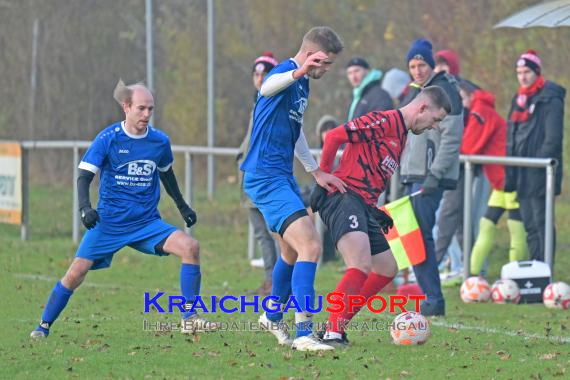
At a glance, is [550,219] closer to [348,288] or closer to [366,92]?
[366,92]

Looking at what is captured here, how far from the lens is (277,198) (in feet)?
29.1

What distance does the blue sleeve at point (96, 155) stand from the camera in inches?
368

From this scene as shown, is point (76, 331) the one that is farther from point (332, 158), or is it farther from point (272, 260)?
point (272, 260)

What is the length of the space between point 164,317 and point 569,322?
10.8 ft

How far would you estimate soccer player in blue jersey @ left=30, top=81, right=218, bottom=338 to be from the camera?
945 cm

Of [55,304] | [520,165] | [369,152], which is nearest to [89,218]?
[55,304]

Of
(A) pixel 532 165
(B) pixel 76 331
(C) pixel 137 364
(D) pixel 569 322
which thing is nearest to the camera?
(C) pixel 137 364

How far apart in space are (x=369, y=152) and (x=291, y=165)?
0.54 metres

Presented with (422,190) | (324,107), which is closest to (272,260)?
(422,190)

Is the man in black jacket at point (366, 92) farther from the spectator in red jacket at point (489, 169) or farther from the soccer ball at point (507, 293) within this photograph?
the soccer ball at point (507, 293)

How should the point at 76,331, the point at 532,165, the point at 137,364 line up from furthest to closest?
1. the point at 532,165
2. the point at 76,331
3. the point at 137,364

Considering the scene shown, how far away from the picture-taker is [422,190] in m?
11.4

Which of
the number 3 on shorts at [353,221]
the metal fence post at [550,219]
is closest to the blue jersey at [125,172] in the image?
the number 3 on shorts at [353,221]

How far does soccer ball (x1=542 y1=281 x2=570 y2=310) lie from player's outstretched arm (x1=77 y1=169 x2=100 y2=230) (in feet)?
15.4
